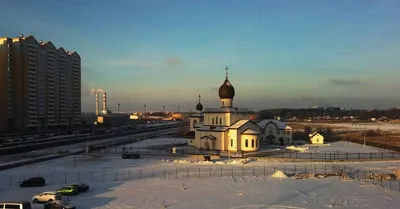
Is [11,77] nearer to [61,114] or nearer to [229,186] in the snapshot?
[61,114]

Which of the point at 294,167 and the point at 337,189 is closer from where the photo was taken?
the point at 337,189

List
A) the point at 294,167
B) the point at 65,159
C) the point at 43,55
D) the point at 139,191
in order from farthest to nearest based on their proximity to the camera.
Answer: the point at 43,55
the point at 65,159
the point at 294,167
the point at 139,191

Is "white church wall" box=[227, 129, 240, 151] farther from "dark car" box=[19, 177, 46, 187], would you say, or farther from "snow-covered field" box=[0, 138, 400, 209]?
"dark car" box=[19, 177, 46, 187]

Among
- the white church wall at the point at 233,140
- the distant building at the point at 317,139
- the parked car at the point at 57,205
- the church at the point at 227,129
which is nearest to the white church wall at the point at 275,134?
the distant building at the point at 317,139

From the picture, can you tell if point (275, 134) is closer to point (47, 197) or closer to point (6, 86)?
point (47, 197)

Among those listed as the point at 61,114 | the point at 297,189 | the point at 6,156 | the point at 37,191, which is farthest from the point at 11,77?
the point at 297,189

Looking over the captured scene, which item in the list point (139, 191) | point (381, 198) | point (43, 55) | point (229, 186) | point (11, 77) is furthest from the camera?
point (43, 55)

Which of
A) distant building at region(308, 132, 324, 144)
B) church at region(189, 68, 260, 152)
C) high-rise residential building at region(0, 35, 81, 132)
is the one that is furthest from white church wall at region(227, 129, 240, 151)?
high-rise residential building at region(0, 35, 81, 132)
